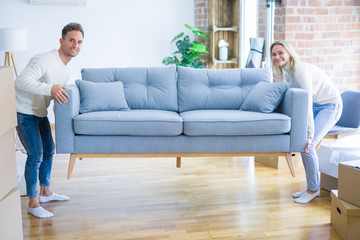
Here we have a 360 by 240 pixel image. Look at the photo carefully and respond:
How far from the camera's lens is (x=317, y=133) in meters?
3.64

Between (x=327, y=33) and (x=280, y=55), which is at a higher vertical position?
(x=327, y=33)

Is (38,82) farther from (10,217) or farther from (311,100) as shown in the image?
(311,100)

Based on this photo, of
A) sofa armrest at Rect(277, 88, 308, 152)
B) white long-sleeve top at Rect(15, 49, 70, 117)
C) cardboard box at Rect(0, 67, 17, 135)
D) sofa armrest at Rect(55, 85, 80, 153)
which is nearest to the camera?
cardboard box at Rect(0, 67, 17, 135)

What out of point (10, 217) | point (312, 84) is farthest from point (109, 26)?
point (10, 217)

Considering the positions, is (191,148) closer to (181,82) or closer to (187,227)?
(187,227)

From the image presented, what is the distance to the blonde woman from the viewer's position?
11.7ft

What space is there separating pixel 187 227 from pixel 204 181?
104 cm

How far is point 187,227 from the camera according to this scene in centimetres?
305

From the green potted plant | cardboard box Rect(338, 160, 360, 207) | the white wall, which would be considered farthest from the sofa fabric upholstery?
the white wall

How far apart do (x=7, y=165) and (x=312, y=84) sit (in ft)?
7.93

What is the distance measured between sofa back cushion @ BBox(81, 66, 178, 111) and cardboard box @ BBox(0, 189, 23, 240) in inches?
78.1

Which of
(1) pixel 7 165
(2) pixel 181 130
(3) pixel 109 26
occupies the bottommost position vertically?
(2) pixel 181 130

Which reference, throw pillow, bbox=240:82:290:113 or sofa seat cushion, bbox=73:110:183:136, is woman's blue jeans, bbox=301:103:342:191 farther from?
sofa seat cushion, bbox=73:110:183:136

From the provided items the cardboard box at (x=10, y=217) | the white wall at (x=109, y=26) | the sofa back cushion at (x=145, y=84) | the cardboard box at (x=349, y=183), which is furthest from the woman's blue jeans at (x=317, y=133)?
the white wall at (x=109, y=26)
